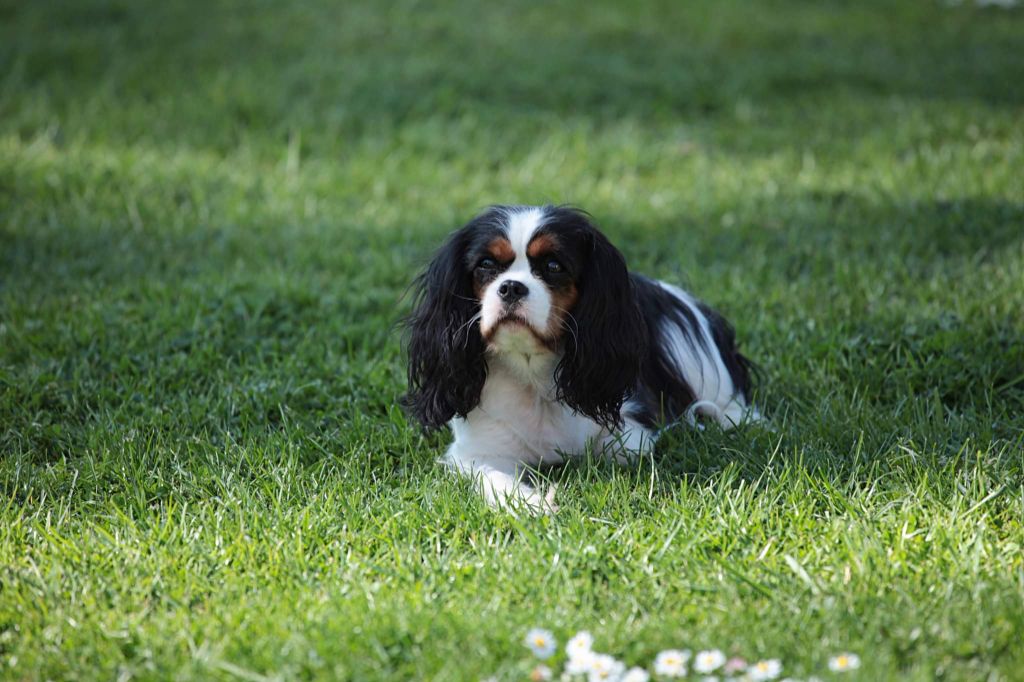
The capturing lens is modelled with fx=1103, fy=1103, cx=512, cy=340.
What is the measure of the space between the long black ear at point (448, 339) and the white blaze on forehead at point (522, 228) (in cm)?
17

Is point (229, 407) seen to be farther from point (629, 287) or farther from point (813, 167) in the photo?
point (813, 167)

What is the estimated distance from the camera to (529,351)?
3.57m

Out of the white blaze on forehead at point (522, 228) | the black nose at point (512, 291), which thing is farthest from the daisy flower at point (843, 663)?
the white blaze on forehead at point (522, 228)

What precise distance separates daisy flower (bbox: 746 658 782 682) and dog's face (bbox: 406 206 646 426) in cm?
127

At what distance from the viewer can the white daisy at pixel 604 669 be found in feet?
8.05

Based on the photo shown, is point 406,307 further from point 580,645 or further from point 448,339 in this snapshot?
point 580,645

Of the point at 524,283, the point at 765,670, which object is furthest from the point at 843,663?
the point at 524,283

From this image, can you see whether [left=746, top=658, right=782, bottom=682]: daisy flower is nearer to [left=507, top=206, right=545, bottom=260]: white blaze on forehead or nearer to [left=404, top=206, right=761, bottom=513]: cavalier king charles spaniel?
[left=404, top=206, right=761, bottom=513]: cavalier king charles spaniel

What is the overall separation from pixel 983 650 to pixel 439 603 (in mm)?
1289

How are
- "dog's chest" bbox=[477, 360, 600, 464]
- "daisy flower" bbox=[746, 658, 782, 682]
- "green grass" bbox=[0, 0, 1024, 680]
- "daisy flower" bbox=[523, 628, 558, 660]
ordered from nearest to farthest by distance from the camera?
1. "daisy flower" bbox=[746, 658, 782, 682]
2. "daisy flower" bbox=[523, 628, 558, 660]
3. "green grass" bbox=[0, 0, 1024, 680]
4. "dog's chest" bbox=[477, 360, 600, 464]

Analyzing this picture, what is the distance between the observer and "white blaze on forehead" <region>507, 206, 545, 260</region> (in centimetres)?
342

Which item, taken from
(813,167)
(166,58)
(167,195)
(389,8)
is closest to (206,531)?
(167,195)

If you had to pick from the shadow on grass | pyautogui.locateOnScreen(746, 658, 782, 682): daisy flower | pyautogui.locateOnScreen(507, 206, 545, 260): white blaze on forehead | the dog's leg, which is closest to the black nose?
pyautogui.locateOnScreen(507, 206, 545, 260): white blaze on forehead

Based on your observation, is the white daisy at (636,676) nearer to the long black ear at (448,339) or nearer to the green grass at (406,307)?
the green grass at (406,307)
